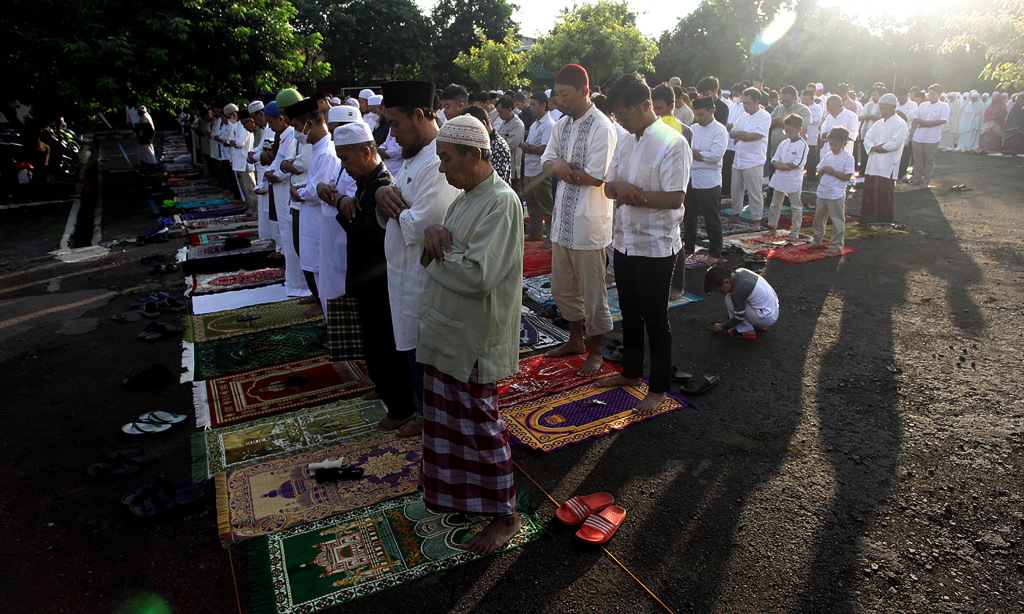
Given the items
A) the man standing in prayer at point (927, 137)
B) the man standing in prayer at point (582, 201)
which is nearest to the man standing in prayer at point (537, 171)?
the man standing in prayer at point (582, 201)

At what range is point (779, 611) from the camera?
2.49 meters

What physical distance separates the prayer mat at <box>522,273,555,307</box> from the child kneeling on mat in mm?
1693

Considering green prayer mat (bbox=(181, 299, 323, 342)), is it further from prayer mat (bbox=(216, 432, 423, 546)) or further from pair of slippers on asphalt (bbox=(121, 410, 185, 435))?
prayer mat (bbox=(216, 432, 423, 546))

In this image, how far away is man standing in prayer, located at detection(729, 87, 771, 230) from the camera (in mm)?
8359

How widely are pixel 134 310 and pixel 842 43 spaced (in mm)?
36554

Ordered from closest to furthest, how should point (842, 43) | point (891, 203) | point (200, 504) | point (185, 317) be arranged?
point (200, 504) < point (185, 317) < point (891, 203) < point (842, 43)

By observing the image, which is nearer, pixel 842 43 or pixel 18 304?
pixel 18 304

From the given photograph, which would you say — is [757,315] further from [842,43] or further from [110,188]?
[842,43]

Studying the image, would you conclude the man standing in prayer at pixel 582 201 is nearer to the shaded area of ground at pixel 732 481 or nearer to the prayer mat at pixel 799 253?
the shaded area of ground at pixel 732 481

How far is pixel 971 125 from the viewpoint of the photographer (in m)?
17.5

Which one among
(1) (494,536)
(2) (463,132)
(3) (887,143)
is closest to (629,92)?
(2) (463,132)

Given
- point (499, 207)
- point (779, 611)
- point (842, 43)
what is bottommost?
point (779, 611)

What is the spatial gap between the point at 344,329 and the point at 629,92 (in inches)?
91.7

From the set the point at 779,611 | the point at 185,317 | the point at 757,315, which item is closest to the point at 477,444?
the point at 779,611
